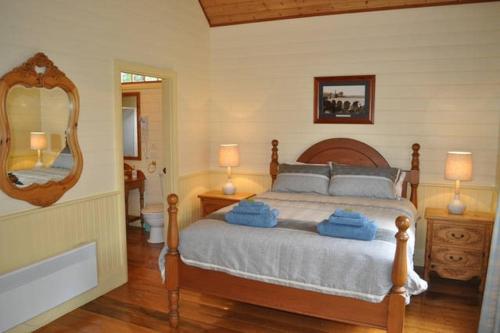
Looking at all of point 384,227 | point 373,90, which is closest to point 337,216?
point 384,227

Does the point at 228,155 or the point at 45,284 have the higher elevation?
the point at 228,155

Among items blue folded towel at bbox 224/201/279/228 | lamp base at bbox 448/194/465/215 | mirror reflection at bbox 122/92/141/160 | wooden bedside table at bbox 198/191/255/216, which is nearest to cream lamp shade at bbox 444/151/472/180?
lamp base at bbox 448/194/465/215

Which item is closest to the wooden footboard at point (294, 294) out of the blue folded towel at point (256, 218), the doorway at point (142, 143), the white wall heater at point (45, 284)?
the blue folded towel at point (256, 218)

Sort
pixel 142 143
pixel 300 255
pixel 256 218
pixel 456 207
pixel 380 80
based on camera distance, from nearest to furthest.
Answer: pixel 300 255 → pixel 256 218 → pixel 456 207 → pixel 380 80 → pixel 142 143

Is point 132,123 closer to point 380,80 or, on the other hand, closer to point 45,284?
point 45,284

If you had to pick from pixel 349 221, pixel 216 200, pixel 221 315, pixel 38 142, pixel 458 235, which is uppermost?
pixel 38 142

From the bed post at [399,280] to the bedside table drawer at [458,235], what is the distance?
164cm

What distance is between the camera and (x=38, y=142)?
3.17m

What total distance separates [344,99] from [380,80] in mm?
437

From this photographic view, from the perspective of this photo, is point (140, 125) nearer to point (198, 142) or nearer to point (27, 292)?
point (198, 142)

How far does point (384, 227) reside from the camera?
307cm

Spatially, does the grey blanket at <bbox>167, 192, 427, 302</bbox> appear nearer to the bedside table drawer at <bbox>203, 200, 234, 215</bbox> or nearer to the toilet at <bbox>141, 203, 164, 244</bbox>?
the bedside table drawer at <bbox>203, 200, 234, 215</bbox>

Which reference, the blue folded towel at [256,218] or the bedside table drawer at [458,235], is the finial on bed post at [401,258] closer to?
the blue folded towel at [256,218]

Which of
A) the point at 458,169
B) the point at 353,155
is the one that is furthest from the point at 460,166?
the point at 353,155
